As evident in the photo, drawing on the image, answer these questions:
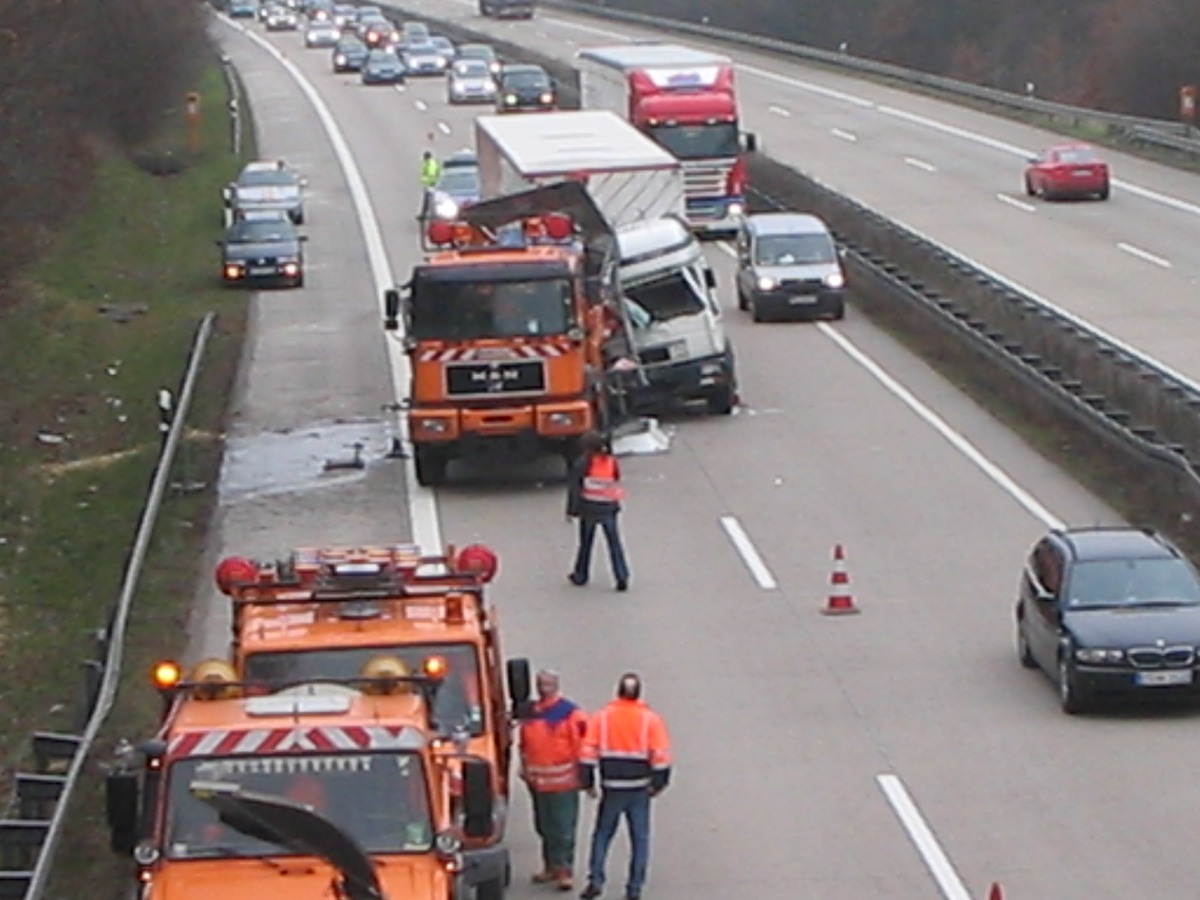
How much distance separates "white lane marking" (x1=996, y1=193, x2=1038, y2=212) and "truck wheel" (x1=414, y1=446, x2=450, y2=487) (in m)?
29.7

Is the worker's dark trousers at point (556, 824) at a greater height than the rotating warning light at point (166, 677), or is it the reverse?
the rotating warning light at point (166, 677)

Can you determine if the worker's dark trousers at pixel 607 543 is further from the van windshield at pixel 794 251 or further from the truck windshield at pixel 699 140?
the truck windshield at pixel 699 140

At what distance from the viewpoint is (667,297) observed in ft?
122

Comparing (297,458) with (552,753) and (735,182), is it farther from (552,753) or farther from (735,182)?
(735,182)

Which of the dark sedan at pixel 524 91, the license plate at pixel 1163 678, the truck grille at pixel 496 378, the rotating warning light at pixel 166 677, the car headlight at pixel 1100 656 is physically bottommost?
the dark sedan at pixel 524 91

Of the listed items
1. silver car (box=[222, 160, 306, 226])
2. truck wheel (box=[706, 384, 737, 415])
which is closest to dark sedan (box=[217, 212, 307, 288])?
silver car (box=[222, 160, 306, 226])

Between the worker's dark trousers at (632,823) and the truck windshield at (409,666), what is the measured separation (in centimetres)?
132

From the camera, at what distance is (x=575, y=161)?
39.5m

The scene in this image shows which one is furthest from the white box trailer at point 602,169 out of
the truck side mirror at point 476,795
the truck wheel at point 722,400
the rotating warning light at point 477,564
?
the truck side mirror at point 476,795

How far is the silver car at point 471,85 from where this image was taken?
3654 inches

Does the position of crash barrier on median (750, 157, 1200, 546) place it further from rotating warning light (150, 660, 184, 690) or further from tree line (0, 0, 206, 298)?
rotating warning light (150, 660, 184, 690)

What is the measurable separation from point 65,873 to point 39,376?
1052 inches

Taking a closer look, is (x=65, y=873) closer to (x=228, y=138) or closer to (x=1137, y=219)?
(x=1137, y=219)

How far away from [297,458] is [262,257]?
17603mm
